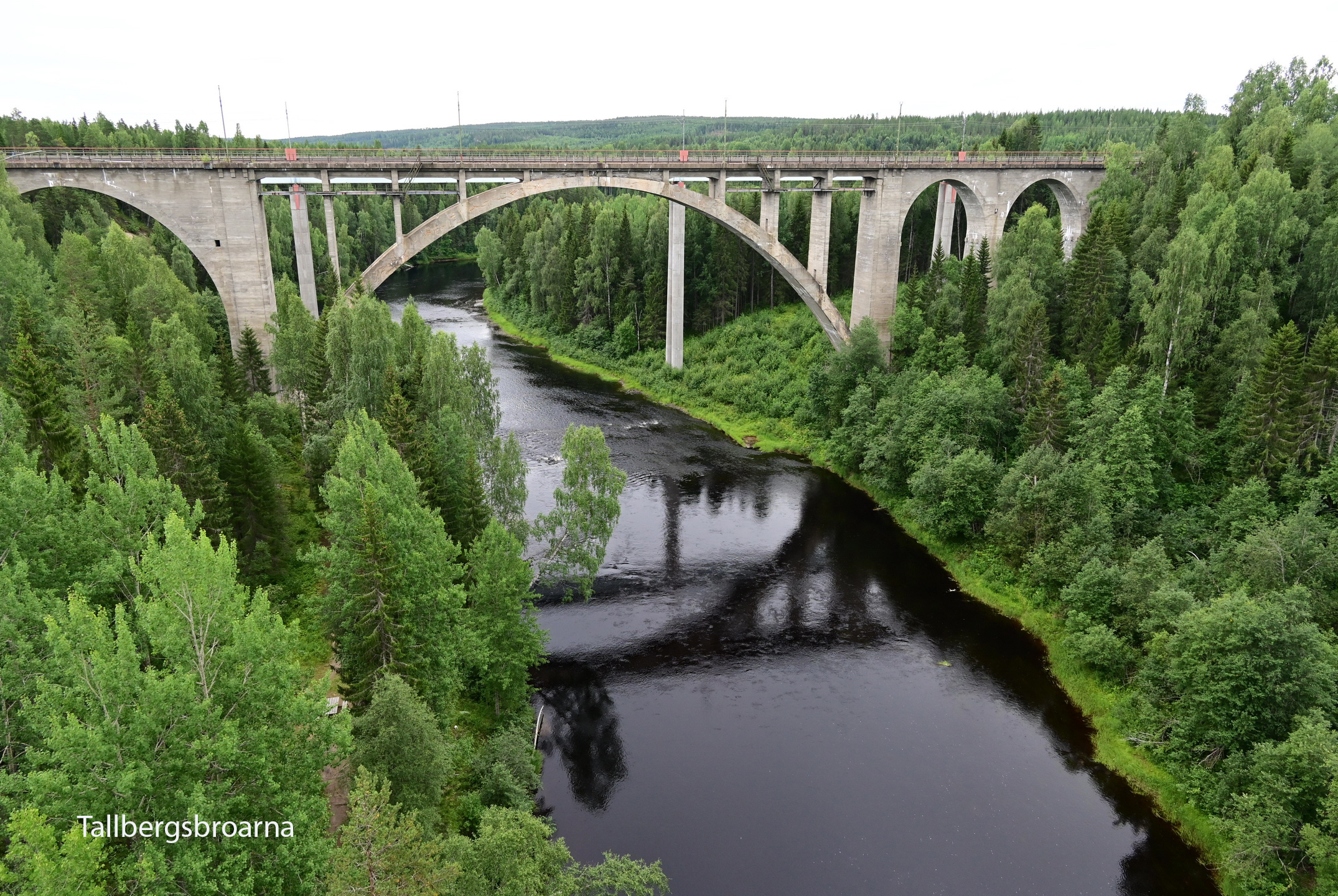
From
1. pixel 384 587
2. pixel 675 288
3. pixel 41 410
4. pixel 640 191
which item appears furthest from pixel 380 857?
pixel 675 288

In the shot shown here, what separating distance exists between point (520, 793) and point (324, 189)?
96.0ft

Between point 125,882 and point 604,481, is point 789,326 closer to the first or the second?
point 604,481

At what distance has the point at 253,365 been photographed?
36719 mm

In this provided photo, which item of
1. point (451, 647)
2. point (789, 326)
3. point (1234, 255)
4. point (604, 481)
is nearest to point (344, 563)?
point (451, 647)

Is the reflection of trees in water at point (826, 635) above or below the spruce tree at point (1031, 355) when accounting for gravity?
below

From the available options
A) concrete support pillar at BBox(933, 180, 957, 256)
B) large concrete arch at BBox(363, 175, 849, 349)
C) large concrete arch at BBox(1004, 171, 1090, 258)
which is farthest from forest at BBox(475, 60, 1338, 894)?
concrete support pillar at BBox(933, 180, 957, 256)

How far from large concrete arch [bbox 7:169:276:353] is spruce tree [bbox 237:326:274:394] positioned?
56.2 inches

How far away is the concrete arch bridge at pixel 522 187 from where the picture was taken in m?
35.5

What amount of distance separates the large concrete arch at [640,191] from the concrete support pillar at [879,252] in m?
1.86

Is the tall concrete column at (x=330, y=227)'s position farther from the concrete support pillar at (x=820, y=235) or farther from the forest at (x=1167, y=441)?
the concrete support pillar at (x=820, y=235)

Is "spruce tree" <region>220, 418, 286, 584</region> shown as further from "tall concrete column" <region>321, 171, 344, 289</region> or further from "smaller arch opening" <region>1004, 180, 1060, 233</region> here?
"smaller arch opening" <region>1004, 180, 1060, 233</region>

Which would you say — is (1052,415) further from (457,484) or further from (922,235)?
(922,235)

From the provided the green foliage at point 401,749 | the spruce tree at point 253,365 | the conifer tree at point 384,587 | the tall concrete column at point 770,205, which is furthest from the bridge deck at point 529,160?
the green foliage at point 401,749

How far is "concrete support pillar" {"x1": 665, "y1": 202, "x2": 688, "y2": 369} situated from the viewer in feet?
175
